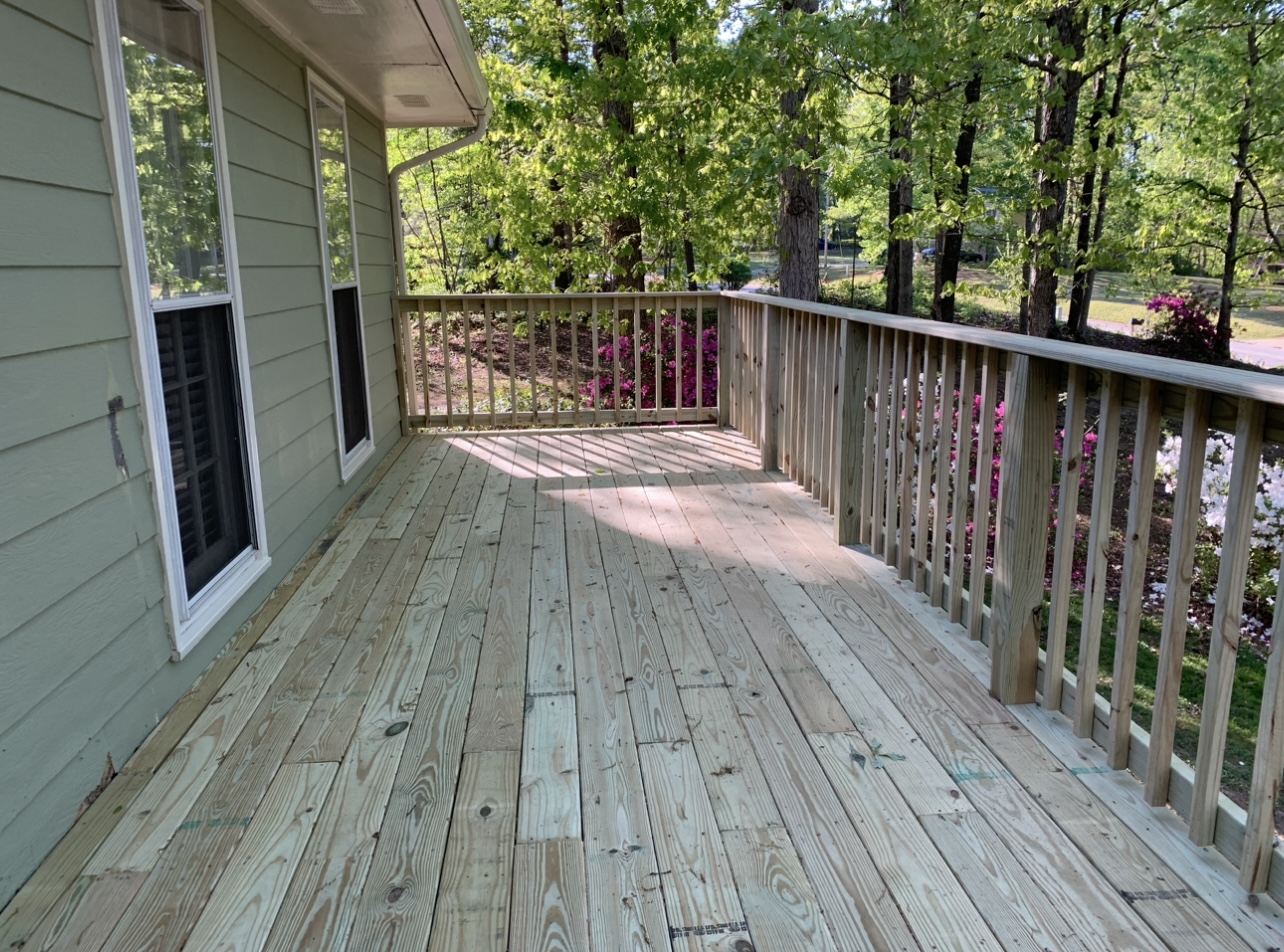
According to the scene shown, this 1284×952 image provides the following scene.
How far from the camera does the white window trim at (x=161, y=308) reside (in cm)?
224

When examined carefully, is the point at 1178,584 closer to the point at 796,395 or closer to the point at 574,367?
the point at 796,395

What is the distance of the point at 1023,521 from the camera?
240 cm

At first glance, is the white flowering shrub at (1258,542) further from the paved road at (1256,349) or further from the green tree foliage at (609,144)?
the paved road at (1256,349)

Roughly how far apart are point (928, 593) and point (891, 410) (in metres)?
0.67

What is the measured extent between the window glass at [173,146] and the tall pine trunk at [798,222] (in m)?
6.21

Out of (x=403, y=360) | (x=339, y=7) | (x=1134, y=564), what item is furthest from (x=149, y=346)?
(x=403, y=360)

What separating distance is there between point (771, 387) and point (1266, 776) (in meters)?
3.75

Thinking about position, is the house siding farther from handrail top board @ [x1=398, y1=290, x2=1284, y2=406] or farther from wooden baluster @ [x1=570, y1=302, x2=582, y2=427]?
wooden baluster @ [x1=570, y1=302, x2=582, y2=427]

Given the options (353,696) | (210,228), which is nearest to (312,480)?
(210,228)

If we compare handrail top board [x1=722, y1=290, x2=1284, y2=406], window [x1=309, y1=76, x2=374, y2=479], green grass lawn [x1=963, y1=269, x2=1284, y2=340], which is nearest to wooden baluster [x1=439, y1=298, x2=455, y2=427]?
window [x1=309, y1=76, x2=374, y2=479]

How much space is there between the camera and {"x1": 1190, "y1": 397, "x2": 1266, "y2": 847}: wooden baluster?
63.5 inches

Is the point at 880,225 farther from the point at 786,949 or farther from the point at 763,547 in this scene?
the point at 786,949

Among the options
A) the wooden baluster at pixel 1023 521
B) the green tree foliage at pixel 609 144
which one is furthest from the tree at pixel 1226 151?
the wooden baluster at pixel 1023 521

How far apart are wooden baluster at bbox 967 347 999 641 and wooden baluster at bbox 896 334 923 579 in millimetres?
418
